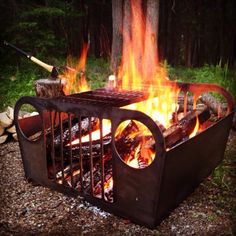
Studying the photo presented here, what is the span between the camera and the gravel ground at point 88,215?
292 cm

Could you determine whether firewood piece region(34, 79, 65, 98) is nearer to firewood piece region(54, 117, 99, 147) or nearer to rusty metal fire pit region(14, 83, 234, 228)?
rusty metal fire pit region(14, 83, 234, 228)

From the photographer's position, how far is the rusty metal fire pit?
2.74m

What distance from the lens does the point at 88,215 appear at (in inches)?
125

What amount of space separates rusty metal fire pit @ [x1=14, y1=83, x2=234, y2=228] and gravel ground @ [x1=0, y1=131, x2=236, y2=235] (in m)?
0.10

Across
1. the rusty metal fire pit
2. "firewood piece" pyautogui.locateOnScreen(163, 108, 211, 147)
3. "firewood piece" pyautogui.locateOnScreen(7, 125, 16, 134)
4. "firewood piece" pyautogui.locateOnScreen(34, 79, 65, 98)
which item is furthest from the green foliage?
"firewood piece" pyautogui.locateOnScreen(7, 125, 16, 134)

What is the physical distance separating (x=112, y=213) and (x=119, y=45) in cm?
793

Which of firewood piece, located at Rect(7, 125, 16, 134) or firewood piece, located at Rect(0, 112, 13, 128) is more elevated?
firewood piece, located at Rect(0, 112, 13, 128)

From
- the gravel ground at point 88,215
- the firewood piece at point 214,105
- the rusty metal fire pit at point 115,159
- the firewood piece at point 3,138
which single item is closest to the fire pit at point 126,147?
the rusty metal fire pit at point 115,159

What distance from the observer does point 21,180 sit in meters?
3.95

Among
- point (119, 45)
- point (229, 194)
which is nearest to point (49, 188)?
point (229, 194)

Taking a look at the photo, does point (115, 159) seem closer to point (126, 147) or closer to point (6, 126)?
point (126, 147)

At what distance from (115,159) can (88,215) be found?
74 cm

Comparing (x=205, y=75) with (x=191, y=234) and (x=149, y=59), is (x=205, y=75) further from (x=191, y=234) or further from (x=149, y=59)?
(x=191, y=234)

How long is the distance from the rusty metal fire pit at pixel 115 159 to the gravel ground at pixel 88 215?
10cm
